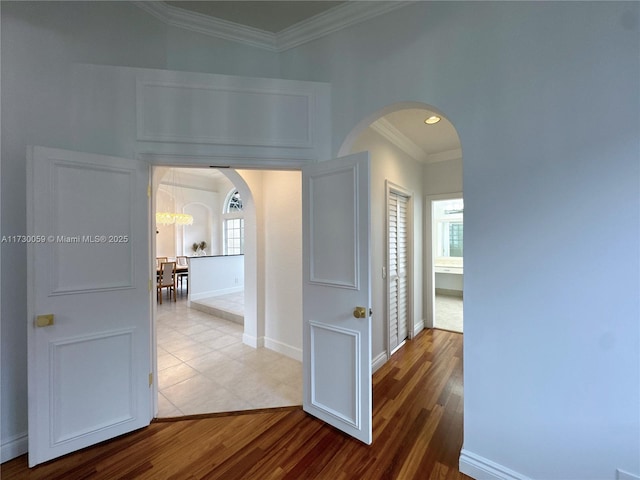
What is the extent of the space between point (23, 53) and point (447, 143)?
4.15 metres

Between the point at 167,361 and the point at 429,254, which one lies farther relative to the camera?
the point at 429,254

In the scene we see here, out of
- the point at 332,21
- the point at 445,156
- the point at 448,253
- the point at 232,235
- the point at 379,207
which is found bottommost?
the point at 448,253

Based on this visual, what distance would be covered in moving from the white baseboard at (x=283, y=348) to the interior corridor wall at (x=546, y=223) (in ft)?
6.22

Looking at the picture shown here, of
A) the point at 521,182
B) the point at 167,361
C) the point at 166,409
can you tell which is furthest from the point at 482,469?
the point at 167,361

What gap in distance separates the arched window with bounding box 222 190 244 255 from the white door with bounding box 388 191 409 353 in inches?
254

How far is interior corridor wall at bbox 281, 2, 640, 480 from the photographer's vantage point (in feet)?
3.98

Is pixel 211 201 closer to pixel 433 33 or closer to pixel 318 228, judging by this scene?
pixel 318 228

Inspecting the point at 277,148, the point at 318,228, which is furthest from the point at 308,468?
the point at 277,148

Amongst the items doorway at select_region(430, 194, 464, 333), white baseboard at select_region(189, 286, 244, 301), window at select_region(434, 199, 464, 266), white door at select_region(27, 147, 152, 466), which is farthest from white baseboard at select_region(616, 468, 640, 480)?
white baseboard at select_region(189, 286, 244, 301)

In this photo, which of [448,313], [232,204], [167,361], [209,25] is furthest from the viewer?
[232,204]

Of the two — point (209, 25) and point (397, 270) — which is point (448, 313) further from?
point (209, 25)

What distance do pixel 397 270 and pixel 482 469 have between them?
6.90 feet

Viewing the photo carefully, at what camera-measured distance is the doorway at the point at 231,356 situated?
227 centimetres

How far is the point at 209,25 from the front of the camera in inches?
85.5
